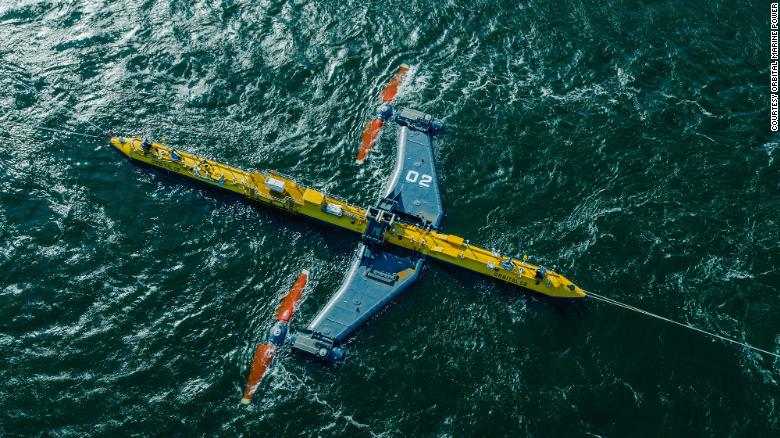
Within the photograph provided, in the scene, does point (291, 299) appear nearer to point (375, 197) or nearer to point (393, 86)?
point (375, 197)

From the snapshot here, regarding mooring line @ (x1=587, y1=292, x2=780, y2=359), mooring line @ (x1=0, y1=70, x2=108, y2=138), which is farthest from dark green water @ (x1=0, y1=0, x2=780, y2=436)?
mooring line @ (x1=587, y1=292, x2=780, y2=359)

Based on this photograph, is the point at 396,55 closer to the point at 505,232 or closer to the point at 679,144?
the point at 505,232

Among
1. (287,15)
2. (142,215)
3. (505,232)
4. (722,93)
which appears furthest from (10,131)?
(722,93)

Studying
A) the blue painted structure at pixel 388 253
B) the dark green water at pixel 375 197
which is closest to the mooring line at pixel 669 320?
the dark green water at pixel 375 197

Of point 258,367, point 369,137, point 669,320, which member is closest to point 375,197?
point 369,137

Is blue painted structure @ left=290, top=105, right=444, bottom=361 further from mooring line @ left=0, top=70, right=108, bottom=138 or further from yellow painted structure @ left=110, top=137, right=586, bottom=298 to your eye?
mooring line @ left=0, top=70, right=108, bottom=138

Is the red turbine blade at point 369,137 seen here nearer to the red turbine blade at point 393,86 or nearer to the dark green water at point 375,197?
the dark green water at point 375,197
